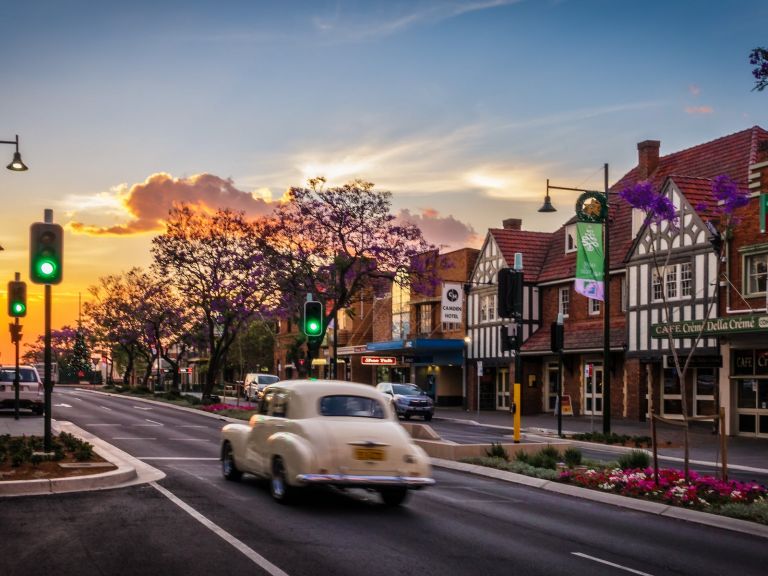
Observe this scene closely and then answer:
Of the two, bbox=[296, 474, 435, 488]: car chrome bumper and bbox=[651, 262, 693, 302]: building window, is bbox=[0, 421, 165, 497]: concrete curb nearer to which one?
bbox=[296, 474, 435, 488]: car chrome bumper

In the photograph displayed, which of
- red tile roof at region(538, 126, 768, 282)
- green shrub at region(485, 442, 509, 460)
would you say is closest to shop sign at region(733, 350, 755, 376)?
red tile roof at region(538, 126, 768, 282)

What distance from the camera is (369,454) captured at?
12.1 meters

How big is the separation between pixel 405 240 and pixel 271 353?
49600 mm

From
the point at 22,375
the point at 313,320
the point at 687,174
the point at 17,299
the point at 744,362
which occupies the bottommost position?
the point at 22,375

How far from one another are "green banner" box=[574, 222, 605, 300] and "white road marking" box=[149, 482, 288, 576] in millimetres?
20788

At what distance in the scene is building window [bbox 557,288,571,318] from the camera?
44.8 meters

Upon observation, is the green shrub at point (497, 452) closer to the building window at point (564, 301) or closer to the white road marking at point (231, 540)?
the white road marking at point (231, 540)

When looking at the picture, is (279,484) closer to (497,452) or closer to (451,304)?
(497,452)

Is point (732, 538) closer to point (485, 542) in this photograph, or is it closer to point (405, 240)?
point (485, 542)

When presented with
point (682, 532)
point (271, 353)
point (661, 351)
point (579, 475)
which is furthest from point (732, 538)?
point (271, 353)

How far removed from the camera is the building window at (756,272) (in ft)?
99.2

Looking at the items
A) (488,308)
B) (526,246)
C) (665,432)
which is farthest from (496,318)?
(665,432)

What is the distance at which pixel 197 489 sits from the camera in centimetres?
1389

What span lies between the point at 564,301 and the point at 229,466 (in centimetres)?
3239
